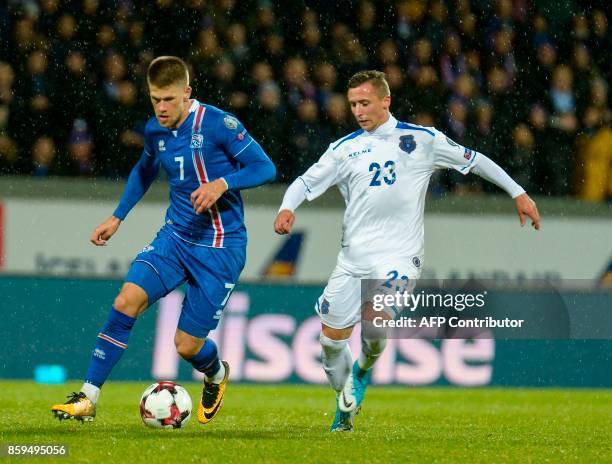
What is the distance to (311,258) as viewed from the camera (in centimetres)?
1369

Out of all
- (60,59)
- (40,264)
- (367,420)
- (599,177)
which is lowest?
(367,420)

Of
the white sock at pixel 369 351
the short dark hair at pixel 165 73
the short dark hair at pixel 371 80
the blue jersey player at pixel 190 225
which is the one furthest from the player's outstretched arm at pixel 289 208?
the short dark hair at pixel 165 73

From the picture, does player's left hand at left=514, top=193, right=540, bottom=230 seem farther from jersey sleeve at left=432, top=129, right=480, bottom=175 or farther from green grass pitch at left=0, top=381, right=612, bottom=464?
green grass pitch at left=0, top=381, right=612, bottom=464

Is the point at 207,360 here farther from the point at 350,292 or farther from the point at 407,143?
the point at 407,143

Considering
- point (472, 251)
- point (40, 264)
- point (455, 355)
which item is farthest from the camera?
point (472, 251)

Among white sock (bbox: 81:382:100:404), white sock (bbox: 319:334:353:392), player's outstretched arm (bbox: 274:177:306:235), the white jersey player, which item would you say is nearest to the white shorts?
the white jersey player

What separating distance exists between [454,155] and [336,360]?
55.2 inches

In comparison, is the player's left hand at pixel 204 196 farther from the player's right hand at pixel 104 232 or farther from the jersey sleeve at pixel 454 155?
the jersey sleeve at pixel 454 155

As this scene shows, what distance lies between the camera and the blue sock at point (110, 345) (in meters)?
Result: 6.69

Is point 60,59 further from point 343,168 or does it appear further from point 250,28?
point 343,168

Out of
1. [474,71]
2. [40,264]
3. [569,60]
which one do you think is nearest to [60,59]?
[40,264]

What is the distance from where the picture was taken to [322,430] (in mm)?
7258

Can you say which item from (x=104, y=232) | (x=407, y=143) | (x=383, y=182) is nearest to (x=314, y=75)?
(x=407, y=143)

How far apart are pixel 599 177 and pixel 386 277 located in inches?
285
